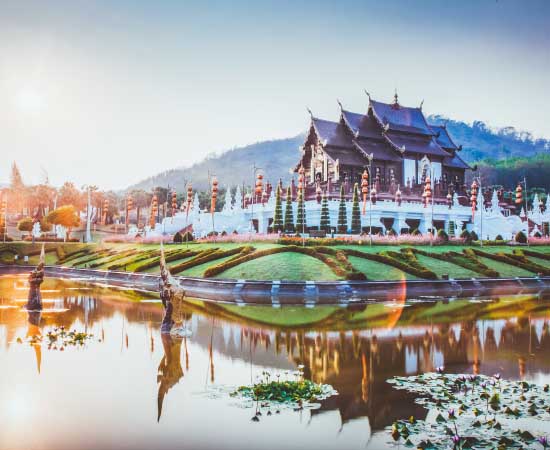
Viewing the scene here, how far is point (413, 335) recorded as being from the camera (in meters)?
15.8

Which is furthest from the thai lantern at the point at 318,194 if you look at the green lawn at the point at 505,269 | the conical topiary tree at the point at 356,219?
the green lawn at the point at 505,269

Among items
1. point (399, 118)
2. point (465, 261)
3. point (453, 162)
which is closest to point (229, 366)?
point (465, 261)

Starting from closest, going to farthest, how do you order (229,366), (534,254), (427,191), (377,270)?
1. (229,366)
2. (377,270)
3. (534,254)
4. (427,191)

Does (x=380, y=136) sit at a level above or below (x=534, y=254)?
above

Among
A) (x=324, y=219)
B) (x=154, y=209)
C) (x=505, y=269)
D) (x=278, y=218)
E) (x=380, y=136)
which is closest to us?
(x=505, y=269)

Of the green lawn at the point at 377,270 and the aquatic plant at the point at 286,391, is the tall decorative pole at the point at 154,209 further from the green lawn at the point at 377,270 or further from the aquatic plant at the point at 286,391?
the aquatic plant at the point at 286,391

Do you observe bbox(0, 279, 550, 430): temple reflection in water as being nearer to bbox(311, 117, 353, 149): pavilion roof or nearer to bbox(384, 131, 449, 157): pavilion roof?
bbox(311, 117, 353, 149): pavilion roof

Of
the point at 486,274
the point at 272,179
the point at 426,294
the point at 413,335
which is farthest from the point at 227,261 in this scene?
the point at 272,179

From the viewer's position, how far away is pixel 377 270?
3070 centimetres

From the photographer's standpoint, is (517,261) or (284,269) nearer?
(284,269)

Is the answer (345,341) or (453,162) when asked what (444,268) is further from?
(453,162)

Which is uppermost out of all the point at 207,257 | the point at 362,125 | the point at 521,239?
the point at 362,125

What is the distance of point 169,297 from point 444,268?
2083 centimetres

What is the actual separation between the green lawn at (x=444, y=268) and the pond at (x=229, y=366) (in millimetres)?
9861
